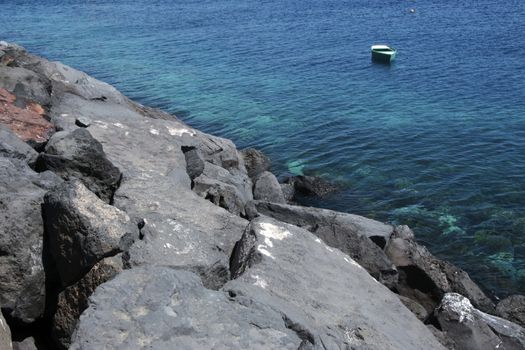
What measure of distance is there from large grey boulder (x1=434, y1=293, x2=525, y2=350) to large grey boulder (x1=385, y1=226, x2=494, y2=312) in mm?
2470

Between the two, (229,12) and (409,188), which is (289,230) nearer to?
(409,188)

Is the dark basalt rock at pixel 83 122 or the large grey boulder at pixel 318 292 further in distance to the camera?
the dark basalt rock at pixel 83 122

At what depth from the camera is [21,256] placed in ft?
36.4

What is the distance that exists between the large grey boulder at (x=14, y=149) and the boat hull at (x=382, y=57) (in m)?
43.0

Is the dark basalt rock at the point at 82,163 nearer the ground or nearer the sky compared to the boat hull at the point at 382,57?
nearer the sky

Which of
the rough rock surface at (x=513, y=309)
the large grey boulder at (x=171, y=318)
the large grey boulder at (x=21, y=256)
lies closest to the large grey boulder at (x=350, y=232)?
the rough rock surface at (x=513, y=309)

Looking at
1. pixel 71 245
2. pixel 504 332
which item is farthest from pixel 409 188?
pixel 71 245

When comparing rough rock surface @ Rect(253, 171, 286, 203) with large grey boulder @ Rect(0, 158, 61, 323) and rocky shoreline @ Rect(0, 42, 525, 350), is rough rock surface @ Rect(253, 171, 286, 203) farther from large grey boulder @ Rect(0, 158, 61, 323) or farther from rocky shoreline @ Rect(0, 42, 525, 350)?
large grey boulder @ Rect(0, 158, 61, 323)

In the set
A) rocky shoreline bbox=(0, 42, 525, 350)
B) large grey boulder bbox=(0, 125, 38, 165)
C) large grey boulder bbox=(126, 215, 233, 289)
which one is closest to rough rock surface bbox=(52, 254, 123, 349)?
rocky shoreline bbox=(0, 42, 525, 350)

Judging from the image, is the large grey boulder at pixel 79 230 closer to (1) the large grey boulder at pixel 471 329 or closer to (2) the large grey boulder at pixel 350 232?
(2) the large grey boulder at pixel 350 232

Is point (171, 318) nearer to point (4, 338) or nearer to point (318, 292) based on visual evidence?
point (4, 338)

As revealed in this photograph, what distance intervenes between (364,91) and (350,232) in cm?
2995

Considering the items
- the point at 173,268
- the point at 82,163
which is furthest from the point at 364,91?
the point at 173,268

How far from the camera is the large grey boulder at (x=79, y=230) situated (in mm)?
10609
